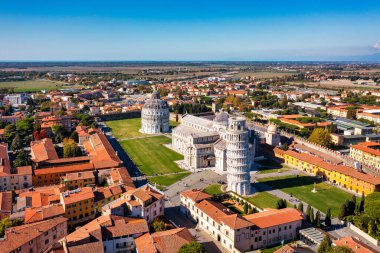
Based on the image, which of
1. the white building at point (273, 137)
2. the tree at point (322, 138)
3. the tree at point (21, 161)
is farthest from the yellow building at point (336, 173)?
the tree at point (21, 161)

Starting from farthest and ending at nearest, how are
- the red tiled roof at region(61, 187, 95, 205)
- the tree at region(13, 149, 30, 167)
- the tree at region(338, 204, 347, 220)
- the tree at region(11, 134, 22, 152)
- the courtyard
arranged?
the tree at region(11, 134, 22, 152), the courtyard, the tree at region(13, 149, 30, 167), the tree at region(338, 204, 347, 220), the red tiled roof at region(61, 187, 95, 205)

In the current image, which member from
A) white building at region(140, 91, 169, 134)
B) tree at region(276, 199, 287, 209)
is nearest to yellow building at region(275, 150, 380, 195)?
tree at region(276, 199, 287, 209)

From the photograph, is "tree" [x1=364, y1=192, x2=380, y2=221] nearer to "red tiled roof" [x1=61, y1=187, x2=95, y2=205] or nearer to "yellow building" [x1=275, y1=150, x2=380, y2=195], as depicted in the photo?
"yellow building" [x1=275, y1=150, x2=380, y2=195]

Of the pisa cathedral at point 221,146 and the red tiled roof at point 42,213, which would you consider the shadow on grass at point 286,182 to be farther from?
the red tiled roof at point 42,213

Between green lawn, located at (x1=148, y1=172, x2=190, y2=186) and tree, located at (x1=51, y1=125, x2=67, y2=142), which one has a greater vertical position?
tree, located at (x1=51, y1=125, x2=67, y2=142)

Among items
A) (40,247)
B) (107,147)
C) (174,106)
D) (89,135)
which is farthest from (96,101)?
(40,247)
